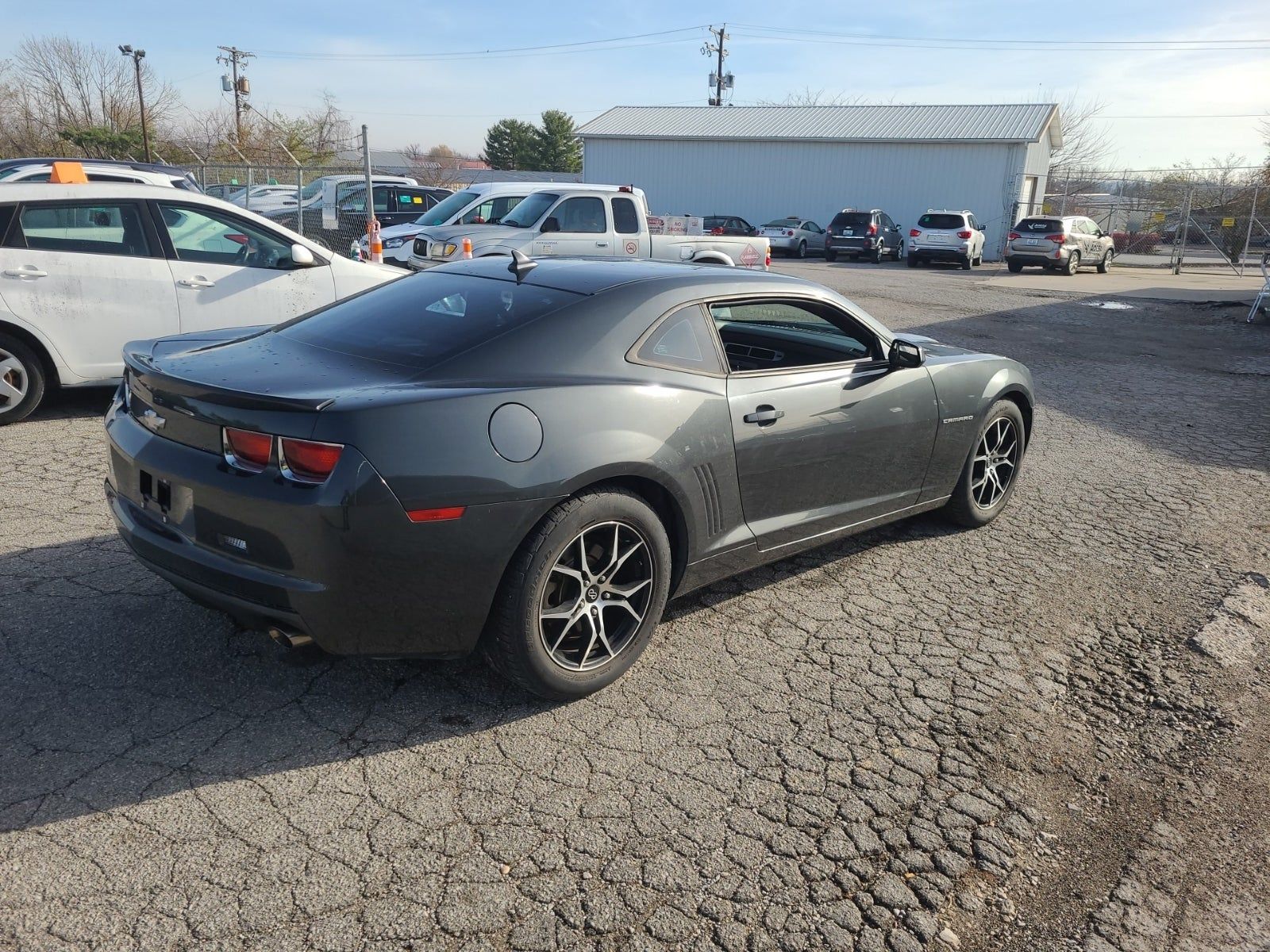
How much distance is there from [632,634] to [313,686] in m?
1.18

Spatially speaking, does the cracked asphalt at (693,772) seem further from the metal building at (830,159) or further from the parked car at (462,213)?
the metal building at (830,159)

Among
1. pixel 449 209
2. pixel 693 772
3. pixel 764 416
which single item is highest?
pixel 449 209

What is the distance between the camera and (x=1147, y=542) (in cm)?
562

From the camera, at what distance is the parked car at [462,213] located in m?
15.6

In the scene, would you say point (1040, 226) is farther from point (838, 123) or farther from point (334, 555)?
point (334, 555)

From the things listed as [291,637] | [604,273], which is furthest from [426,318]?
[291,637]

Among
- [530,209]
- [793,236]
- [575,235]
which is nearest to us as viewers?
[575,235]

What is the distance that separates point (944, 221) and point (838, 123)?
12.7m

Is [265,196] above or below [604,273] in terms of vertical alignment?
above

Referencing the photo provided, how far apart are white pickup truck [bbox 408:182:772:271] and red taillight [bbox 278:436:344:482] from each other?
11116 millimetres

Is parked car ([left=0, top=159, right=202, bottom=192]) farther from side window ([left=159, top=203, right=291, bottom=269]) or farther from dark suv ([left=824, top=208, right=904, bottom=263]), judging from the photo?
dark suv ([left=824, top=208, right=904, bottom=263])


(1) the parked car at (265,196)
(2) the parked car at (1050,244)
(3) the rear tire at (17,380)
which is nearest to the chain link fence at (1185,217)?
(2) the parked car at (1050,244)

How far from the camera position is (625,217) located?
572 inches

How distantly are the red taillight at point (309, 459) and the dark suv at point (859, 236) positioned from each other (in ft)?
101
